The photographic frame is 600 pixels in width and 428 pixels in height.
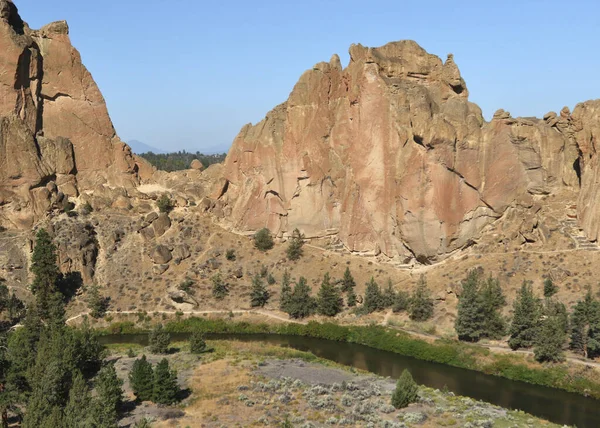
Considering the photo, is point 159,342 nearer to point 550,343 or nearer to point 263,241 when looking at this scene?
point 263,241

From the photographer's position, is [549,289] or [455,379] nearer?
[455,379]

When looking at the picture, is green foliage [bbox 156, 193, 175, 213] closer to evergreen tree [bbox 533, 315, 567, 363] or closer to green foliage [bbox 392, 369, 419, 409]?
green foliage [bbox 392, 369, 419, 409]

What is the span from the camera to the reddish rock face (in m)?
71.9

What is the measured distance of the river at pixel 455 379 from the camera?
4603 centimetres

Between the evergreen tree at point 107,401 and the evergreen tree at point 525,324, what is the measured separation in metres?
35.3

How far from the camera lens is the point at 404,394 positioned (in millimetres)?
43000

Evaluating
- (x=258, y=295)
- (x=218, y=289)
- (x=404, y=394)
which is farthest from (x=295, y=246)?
(x=404, y=394)

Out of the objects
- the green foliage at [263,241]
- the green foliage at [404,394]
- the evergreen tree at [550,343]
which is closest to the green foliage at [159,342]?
the green foliage at [404,394]

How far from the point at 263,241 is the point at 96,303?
23.1 metres

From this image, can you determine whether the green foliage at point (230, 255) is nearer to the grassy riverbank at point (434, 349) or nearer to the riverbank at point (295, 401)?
the grassy riverbank at point (434, 349)

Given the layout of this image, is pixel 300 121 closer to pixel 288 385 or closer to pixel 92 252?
pixel 92 252

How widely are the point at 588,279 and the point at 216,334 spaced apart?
40280 millimetres

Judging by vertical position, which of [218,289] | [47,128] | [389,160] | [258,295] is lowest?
[258,295]

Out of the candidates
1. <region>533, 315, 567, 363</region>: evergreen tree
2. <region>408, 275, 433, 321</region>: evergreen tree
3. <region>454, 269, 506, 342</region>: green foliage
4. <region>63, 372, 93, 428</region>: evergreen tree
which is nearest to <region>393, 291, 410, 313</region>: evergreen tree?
<region>408, 275, 433, 321</region>: evergreen tree
